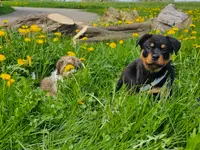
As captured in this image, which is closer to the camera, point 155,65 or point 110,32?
point 155,65

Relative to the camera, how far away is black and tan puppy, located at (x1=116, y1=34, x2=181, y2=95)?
4.02 m

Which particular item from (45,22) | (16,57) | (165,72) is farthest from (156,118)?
(45,22)

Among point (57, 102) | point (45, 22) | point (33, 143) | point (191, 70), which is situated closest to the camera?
point (33, 143)

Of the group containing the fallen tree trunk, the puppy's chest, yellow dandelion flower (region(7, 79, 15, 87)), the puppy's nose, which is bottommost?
the fallen tree trunk

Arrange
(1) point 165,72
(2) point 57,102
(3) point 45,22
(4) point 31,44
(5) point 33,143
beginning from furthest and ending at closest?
(3) point 45,22 → (4) point 31,44 → (1) point 165,72 → (2) point 57,102 → (5) point 33,143

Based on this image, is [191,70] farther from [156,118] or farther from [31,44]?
[31,44]

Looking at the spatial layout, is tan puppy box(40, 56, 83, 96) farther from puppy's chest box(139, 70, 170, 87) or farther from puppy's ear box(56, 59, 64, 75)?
puppy's chest box(139, 70, 170, 87)

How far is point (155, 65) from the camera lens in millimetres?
4023

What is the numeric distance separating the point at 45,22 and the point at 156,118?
15.8 ft

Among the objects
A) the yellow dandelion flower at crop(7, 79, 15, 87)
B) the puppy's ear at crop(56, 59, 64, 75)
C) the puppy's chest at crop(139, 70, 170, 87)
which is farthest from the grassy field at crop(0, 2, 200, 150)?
the puppy's ear at crop(56, 59, 64, 75)

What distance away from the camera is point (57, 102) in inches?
149

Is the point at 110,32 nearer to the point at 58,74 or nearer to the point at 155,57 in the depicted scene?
the point at 58,74

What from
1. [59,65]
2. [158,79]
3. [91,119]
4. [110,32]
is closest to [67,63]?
[59,65]

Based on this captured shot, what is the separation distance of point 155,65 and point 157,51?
14 cm
